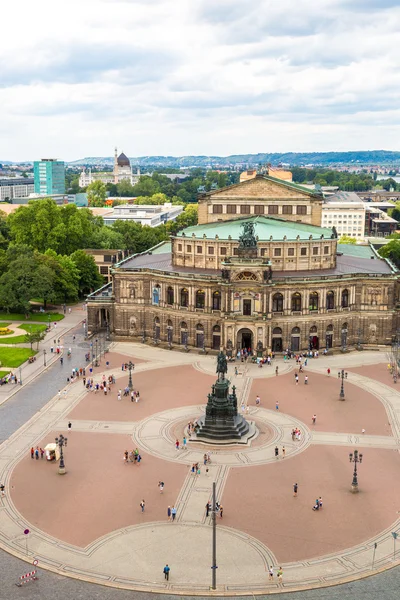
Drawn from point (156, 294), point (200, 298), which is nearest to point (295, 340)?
point (200, 298)

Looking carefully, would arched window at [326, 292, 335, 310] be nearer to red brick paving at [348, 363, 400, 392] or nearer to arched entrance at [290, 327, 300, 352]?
arched entrance at [290, 327, 300, 352]

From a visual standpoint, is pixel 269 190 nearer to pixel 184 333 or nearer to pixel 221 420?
pixel 184 333

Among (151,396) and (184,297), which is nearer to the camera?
(151,396)

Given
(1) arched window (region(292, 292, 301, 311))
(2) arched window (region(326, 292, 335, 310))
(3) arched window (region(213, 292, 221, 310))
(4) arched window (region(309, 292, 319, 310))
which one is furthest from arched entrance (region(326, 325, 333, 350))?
(3) arched window (region(213, 292, 221, 310))

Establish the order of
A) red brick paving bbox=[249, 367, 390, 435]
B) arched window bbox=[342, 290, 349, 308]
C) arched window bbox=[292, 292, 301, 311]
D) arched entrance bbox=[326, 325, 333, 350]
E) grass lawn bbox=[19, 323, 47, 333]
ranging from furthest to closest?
grass lawn bbox=[19, 323, 47, 333], arched window bbox=[342, 290, 349, 308], arched entrance bbox=[326, 325, 333, 350], arched window bbox=[292, 292, 301, 311], red brick paving bbox=[249, 367, 390, 435]

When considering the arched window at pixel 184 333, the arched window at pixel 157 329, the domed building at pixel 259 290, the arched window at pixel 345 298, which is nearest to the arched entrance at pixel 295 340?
the domed building at pixel 259 290

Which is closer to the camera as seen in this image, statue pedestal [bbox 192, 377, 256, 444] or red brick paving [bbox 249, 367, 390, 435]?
statue pedestal [bbox 192, 377, 256, 444]

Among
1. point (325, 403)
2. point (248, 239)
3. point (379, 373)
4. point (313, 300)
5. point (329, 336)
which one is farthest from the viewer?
point (329, 336)
